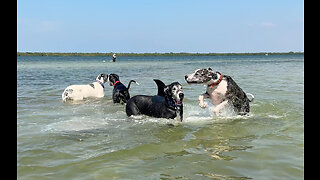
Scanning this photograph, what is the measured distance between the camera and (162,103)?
7.57 m

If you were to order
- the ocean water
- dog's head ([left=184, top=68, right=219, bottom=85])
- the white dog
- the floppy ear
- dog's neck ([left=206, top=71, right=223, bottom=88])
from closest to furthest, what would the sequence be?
the ocean water, the floppy ear, dog's head ([left=184, top=68, right=219, bottom=85]), dog's neck ([left=206, top=71, right=223, bottom=88]), the white dog

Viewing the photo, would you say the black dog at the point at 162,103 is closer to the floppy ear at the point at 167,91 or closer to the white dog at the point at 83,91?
the floppy ear at the point at 167,91

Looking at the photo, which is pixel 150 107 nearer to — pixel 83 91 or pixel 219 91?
pixel 219 91

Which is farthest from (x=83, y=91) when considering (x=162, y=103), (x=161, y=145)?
(x=161, y=145)

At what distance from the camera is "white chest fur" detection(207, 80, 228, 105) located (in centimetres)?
803

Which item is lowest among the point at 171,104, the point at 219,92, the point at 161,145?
the point at 161,145

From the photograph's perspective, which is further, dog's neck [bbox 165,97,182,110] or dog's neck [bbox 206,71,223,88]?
dog's neck [bbox 206,71,223,88]

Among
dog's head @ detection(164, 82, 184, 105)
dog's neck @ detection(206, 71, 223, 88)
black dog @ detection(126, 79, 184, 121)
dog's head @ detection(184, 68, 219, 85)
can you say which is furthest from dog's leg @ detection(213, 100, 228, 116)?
dog's head @ detection(164, 82, 184, 105)

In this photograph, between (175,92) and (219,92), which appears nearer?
(175,92)

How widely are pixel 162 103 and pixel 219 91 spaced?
5.16 feet

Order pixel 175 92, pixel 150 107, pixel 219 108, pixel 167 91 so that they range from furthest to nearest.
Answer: pixel 219 108 < pixel 150 107 < pixel 167 91 < pixel 175 92

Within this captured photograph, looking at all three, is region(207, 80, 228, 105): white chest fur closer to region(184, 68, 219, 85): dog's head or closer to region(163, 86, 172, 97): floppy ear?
region(184, 68, 219, 85): dog's head

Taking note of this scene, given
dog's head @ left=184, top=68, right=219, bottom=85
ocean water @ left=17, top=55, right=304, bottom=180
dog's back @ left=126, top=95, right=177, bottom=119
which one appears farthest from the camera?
dog's head @ left=184, top=68, right=219, bottom=85
